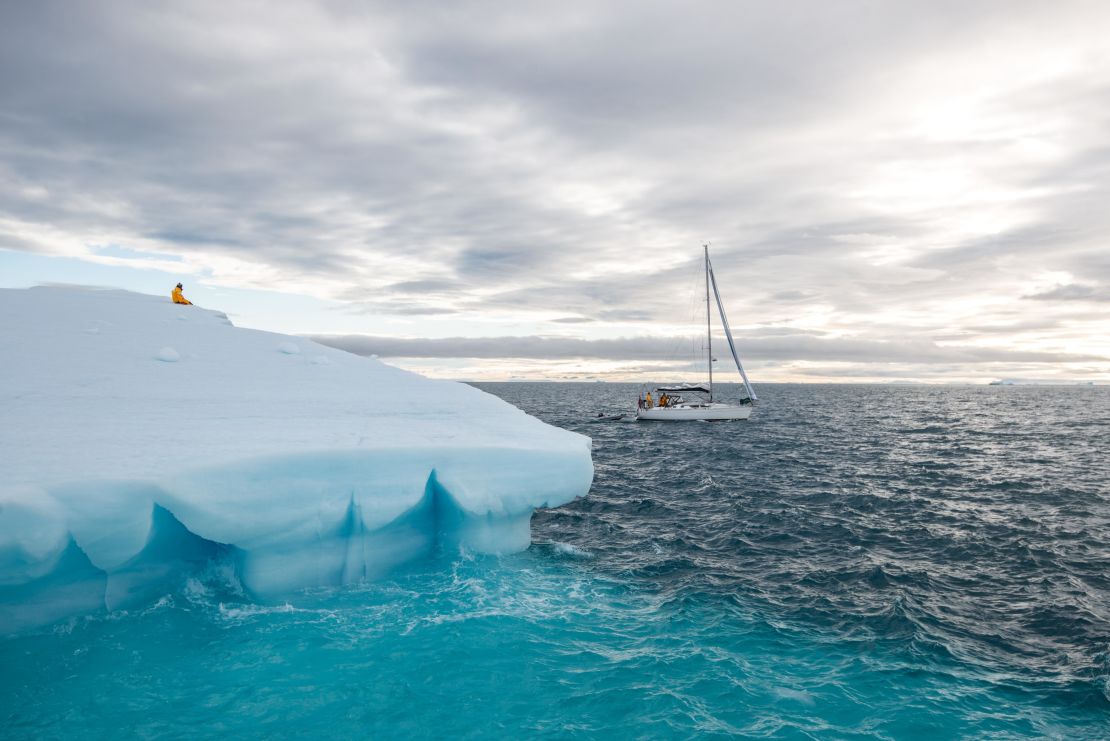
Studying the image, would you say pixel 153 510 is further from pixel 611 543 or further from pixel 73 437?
pixel 611 543

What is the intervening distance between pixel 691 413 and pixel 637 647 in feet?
148

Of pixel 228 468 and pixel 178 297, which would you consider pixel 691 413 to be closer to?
pixel 178 297

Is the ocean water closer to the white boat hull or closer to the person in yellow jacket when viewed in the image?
the person in yellow jacket

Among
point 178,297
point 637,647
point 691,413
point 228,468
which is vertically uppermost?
point 178,297

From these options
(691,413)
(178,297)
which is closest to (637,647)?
(178,297)

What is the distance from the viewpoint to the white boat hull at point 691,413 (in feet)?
175

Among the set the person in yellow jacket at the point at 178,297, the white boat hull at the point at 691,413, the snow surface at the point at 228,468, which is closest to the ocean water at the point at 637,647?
the snow surface at the point at 228,468

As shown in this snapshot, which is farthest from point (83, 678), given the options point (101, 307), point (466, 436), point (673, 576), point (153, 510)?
point (101, 307)

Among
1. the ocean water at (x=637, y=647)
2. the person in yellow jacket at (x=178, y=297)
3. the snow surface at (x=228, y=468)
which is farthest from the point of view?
the person in yellow jacket at (x=178, y=297)

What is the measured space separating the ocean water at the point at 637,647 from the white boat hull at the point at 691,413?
3560cm

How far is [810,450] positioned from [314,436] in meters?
31.9


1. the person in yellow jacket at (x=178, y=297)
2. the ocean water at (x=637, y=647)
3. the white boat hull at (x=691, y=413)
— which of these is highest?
the person in yellow jacket at (x=178, y=297)

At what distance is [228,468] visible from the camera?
9.24 metres

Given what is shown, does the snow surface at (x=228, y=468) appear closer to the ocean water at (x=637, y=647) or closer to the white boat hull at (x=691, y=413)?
the ocean water at (x=637, y=647)
